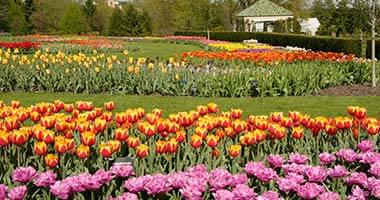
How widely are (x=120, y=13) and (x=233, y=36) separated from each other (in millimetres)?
16095

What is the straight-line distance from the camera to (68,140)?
375 centimetres

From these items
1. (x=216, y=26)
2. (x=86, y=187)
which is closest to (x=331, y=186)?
(x=86, y=187)

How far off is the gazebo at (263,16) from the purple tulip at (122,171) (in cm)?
4585

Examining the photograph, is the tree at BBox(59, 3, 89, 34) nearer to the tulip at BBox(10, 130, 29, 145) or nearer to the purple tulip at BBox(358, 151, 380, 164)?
the tulip at BBox(10, 130, 29, 145)

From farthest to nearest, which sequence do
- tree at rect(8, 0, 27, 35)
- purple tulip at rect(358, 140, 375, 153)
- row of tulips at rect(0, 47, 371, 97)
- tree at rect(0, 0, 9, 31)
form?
tree at rect(0, 0, 9, 31), tree at rect(8, 0, 27, 35), row of tulips at rect(0, 47, 371, 97), purple tulip at rect(358, 140, 375, 153)

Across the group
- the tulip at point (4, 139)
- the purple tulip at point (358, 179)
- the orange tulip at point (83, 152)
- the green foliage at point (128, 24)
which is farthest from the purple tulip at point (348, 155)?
the green foliage at point (128, 24)

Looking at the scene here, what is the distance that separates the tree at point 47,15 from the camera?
62812 millimetres

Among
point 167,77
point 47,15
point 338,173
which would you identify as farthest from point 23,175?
point 47,15

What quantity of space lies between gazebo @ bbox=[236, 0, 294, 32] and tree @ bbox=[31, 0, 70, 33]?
22.4 m

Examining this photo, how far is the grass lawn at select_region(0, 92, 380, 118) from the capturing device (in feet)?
31.1

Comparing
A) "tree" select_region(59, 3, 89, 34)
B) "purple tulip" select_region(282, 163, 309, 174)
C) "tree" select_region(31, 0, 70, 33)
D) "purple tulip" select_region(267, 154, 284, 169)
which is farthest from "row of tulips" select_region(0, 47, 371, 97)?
"tree" select_region(31, 0, 70, 33)

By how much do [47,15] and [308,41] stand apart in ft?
139

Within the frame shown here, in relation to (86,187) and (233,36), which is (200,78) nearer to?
(86,187)

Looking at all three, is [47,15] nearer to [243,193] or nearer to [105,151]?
[105,151]
